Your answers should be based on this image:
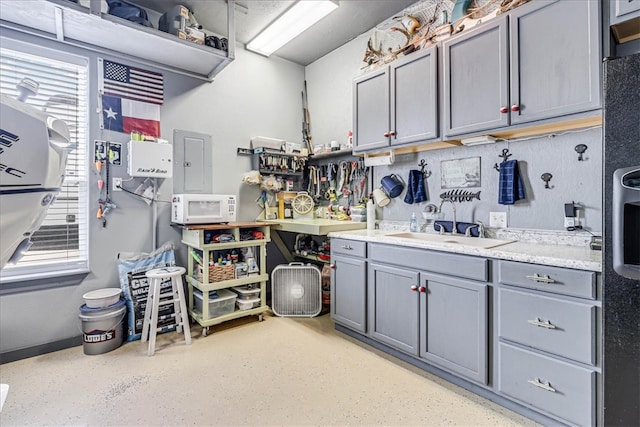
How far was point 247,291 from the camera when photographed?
122 inches

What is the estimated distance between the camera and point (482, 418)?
Result: 5.72 feet

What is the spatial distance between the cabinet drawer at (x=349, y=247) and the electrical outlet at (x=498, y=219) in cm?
101

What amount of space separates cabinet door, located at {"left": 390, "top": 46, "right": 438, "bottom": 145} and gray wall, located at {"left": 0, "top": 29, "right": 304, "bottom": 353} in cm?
175

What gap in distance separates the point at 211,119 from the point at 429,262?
273 cm

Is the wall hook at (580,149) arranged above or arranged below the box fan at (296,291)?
above

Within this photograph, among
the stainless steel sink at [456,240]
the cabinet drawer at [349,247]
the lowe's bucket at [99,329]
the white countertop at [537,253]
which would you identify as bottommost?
the lowe's bucket at [99,329]

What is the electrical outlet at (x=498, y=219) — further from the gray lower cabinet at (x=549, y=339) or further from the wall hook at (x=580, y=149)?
the gray lower cabinet at (x=549, y=339)

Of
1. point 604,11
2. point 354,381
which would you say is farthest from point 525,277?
point 604,11

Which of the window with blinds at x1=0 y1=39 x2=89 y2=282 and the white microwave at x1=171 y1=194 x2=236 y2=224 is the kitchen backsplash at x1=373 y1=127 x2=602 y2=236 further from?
the window with blinds at x1=0 y1=39 x2=89 y2=282

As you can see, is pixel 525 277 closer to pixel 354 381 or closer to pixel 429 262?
pixel 429 262

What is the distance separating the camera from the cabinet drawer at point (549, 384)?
1.51 meters

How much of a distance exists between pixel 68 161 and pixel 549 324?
3.72 m

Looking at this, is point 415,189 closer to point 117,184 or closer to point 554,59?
point 554,59

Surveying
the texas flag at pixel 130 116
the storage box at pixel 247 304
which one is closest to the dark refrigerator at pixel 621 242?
the storage box at pixel 247 304
